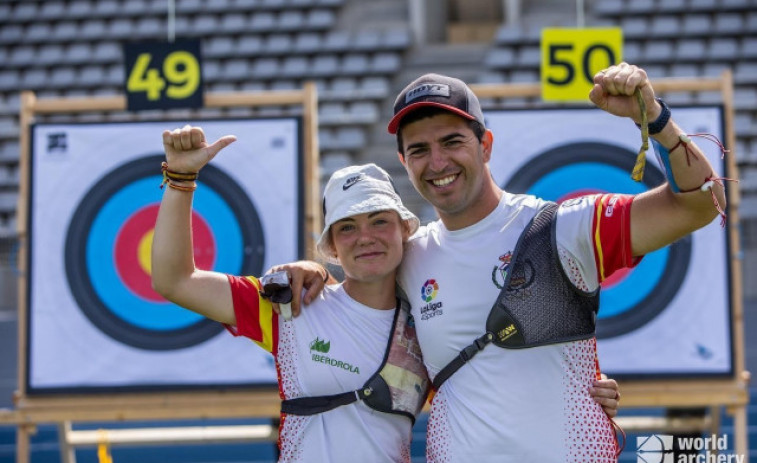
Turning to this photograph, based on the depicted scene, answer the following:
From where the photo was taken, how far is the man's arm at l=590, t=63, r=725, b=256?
4.93 feet

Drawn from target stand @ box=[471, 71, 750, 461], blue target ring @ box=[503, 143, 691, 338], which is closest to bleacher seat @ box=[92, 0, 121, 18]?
target stand @ box=[471, 71, 750, 461]

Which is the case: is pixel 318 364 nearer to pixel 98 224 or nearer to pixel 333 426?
pixel 333 426

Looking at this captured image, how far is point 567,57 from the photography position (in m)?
3.36

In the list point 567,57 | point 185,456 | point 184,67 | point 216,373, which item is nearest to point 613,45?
point 567,57

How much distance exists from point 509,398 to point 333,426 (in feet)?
1.03

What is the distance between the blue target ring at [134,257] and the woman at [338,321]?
1540 mm

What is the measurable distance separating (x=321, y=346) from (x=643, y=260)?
185cm

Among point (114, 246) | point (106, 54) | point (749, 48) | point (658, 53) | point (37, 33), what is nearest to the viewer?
point (114, 246)

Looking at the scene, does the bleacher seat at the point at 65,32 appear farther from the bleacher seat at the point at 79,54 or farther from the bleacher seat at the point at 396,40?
the bleacher seat at the point at 396,40

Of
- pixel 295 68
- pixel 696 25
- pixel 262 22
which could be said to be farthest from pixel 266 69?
pixel 696 25

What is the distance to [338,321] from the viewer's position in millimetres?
1829

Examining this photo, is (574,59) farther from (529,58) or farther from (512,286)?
(529,58)

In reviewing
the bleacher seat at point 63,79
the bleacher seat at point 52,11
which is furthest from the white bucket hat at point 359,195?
the bleacher seat at point 52,11

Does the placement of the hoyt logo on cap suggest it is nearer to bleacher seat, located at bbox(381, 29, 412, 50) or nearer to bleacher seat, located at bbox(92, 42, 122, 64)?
bleacher seat, located at bbox(381, 29, 412, 50)
